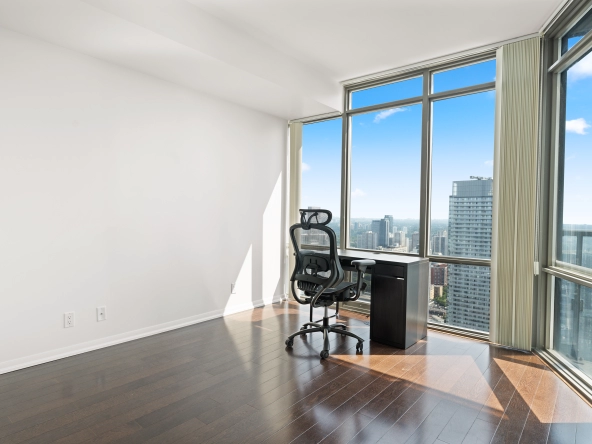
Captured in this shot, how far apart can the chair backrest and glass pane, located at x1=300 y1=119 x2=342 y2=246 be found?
1637 millimetres

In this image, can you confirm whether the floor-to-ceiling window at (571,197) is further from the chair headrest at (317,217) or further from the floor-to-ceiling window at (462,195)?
the chair headrest at (317,217)

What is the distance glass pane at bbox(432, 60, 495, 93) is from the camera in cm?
380

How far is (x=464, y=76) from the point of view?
13.0ft

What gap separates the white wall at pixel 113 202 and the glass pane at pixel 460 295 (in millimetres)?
2229

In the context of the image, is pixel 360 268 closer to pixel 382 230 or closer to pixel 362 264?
Result: pixel 362 264

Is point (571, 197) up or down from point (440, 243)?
up

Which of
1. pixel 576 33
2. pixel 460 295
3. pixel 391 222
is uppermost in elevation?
pixel 576 33

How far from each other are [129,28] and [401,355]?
11.3ft

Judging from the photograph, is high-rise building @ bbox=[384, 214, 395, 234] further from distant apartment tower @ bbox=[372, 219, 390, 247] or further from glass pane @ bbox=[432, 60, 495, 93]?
glass pane @ bbox=[432, 60, 495, 93]

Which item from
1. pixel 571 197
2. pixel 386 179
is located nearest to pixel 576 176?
pixel 571 197

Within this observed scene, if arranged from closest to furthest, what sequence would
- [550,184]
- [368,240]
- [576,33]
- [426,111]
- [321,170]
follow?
[576,33]
[550,184]
[426,111]
[368,240]
[321,170]

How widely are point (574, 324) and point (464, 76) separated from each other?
2.59 m

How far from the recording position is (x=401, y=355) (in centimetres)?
332

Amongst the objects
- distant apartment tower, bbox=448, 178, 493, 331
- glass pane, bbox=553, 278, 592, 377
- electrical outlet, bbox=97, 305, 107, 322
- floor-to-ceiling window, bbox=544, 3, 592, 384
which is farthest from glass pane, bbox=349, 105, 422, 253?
electrical outlet, bbox=97, 305, 107, 322
